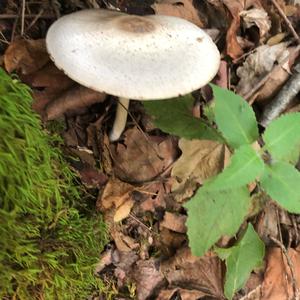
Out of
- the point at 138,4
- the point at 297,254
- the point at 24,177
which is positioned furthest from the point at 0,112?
the point at 297,254

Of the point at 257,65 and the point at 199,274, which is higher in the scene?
the point at 257,65

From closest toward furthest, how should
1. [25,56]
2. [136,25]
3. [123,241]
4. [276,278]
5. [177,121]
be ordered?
[136,25], [25,56], [177,121], [123,241], [276,278]

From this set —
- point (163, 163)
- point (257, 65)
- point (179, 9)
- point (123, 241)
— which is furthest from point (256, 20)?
point (123, 241)

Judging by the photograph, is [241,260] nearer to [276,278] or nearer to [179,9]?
[276,278]

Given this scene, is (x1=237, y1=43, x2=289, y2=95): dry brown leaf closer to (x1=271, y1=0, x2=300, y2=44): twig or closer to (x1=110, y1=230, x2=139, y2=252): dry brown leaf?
(x1=271, y1=0, x2=300, y2=44): twig

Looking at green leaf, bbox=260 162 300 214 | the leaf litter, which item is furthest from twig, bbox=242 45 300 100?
green leaf, bbox=260 162 300 214

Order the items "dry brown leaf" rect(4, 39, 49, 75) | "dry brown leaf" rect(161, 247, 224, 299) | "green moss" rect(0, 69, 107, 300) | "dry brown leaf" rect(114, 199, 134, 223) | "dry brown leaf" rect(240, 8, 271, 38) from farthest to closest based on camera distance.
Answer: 1. "dry brown leaf" rect(240, 8, 271, 38)
2. "dry brown leaf" rect(161, 247, 224, 299)
3. "dry brown leaf" rect(114, 199, 134, 223)
4. "dry brown leaf" rect(4, 39, 49, 75)
5. "green moss" rect(0, 69, 107, 300)

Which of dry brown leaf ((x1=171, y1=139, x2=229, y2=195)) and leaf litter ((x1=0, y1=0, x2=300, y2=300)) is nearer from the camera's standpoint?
leaf litter ((x1=0, y1=0, x2=300, y2=300))
